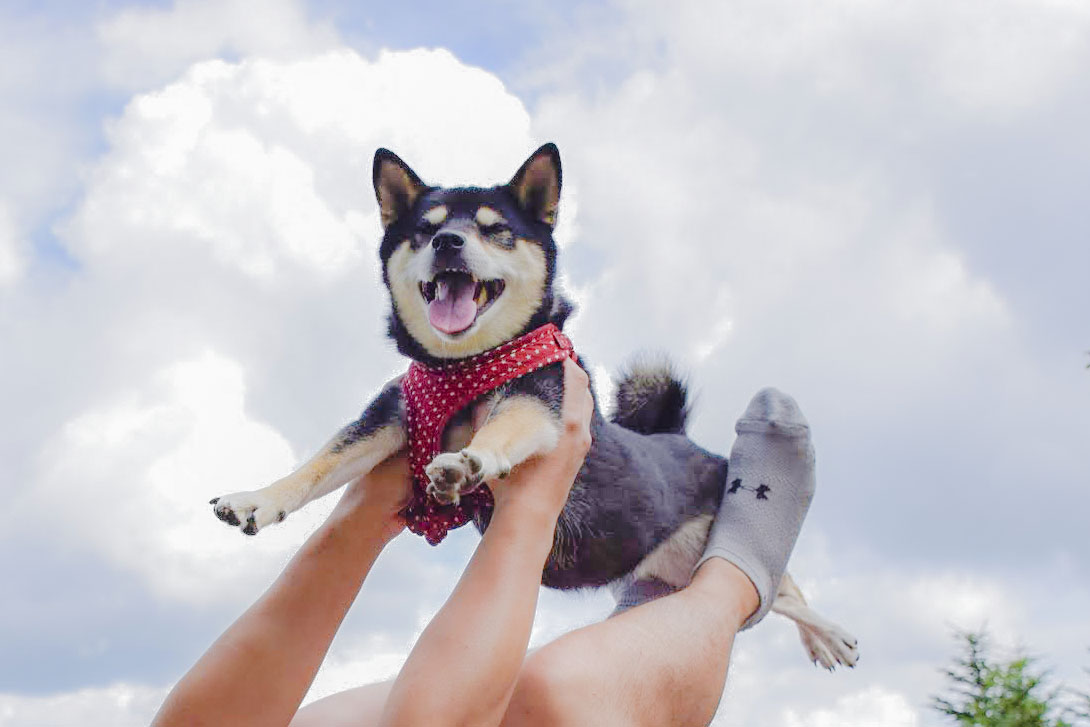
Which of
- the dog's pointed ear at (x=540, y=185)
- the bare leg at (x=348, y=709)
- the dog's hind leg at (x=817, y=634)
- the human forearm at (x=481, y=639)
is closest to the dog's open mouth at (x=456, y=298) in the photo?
the dog's pointed ear at (x=540, y=185)

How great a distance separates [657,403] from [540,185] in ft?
3.38

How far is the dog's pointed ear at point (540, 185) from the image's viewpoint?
2.65m

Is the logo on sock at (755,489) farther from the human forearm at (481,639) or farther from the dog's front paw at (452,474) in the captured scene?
the dog's front paw at (452,474)

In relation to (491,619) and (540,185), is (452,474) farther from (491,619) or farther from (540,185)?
(540,185)

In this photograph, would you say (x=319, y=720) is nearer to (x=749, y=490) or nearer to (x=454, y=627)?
(x=454, y=627)

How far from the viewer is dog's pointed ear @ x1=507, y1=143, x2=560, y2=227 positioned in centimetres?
265

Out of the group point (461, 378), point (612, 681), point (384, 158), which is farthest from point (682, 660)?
point (384, 158)

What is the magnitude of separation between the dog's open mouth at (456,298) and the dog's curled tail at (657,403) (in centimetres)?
102

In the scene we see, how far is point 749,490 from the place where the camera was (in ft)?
10.3

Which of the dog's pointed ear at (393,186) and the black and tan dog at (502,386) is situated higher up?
the dog's pointed ear at (393,186)

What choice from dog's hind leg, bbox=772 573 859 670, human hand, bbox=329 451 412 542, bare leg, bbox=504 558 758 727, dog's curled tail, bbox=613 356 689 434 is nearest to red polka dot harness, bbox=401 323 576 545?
human hand, bbox=329 451 412 542

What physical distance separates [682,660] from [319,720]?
99 cm

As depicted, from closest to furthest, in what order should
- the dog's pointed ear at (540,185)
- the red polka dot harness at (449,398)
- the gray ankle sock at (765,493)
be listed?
the red polka dot harness at (449,398)
the dog's pointed ear at (540,185)
the gray ankle sock at (765,493)

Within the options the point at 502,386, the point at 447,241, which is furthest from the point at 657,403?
the point at 447,241
